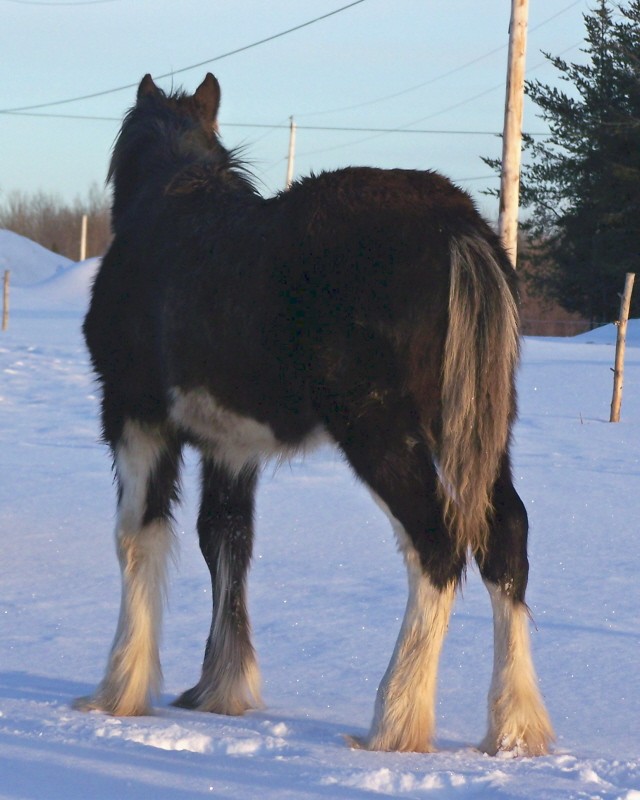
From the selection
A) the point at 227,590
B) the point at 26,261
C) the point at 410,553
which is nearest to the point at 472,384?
the point at 410,553

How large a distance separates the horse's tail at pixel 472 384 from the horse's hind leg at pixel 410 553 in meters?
0.06

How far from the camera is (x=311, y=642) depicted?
166 inches

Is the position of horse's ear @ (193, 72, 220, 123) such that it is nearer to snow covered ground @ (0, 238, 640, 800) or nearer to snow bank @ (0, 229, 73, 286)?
snow covered ground @ (0, 238, 640, 800)

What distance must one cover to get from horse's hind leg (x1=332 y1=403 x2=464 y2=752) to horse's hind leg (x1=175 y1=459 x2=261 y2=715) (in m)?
0.76

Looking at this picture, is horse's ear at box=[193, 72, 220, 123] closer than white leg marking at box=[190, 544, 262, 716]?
No

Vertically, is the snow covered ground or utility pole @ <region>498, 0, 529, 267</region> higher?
utility pole @ <region>498, 0, 529, 267</region>

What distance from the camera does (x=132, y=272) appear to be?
12.5 ft

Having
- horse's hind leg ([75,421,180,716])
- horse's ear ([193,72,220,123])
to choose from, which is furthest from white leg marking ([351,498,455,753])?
horse's ear ([193,72,220,123])

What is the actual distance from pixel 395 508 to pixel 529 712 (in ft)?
2.33

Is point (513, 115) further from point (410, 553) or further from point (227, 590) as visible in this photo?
point (410, 553)

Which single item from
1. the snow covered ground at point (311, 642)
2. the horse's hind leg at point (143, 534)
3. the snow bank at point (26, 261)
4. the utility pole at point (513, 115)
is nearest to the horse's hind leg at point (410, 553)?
the snow covered ground at point (311, 642)

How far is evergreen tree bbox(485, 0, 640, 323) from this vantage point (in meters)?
30.5

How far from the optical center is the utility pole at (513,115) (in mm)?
12375

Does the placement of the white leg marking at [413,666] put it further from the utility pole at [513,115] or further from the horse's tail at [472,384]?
the utility pole at [513,115]
